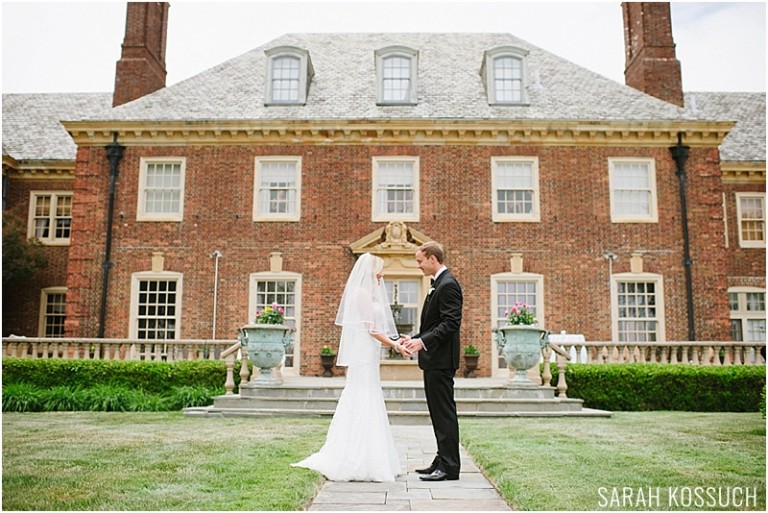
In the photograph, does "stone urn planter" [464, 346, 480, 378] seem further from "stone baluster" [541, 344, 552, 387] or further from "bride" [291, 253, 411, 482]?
"bride" [291, 253, 411, 482]

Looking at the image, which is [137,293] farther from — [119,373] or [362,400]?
[362,400]

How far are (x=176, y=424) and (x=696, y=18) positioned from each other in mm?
9607

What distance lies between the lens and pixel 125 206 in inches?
778

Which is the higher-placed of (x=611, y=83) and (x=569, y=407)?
(x=611, y=83)

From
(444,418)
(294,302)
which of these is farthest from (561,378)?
(294,302)

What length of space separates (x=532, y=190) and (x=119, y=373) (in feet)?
38.9

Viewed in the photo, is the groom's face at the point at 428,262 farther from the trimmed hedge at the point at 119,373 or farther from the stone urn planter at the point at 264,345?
the trimmed hedge at the point at 119,373

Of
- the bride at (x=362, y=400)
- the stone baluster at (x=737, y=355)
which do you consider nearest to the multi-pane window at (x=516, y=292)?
the stone baluster at (x=737, y=355)

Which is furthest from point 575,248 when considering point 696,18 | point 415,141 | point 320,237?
point 696,18

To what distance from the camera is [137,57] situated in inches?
844

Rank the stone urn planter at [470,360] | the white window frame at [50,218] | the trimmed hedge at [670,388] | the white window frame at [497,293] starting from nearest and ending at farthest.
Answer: the trimmed hedge at [670,388], the stone urn planter at [470,360], the white window frame at [497,293], the white window frame at [50,218]

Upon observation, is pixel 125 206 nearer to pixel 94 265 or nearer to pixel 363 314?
pixel 94 265

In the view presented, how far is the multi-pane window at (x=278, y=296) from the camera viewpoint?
19.1 metres

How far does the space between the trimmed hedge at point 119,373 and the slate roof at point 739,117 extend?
16.0 m
